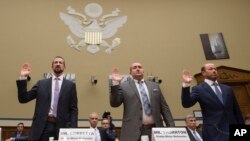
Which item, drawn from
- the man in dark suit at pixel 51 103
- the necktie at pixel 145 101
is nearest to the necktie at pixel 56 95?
the man in dark suit at pixel 51 103

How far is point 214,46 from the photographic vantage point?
10.9 metres

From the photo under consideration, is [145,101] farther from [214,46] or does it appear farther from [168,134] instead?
[214,46]

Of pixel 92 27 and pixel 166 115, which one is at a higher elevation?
pixel 92 27

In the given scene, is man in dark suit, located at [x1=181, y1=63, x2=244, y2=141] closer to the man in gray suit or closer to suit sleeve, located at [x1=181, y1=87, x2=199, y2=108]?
suit sleeve, located at [x1=181, y1=87, x2=199, y2=108]

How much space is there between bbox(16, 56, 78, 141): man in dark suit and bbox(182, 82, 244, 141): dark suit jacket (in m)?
1.25

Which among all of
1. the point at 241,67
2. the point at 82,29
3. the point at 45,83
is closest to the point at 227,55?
the point at 241,67

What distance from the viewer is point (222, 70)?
35.0 feet

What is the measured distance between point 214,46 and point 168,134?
334 inches

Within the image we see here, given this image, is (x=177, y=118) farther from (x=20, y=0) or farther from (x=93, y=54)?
(x=20, y=0)

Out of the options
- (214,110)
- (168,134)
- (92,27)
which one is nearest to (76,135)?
(168,134)

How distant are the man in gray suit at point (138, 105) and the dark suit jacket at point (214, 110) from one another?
38 cm

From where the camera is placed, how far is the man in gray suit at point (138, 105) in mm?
3604

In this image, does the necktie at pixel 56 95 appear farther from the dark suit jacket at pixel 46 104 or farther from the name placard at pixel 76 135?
the name placard at pixel 76 135

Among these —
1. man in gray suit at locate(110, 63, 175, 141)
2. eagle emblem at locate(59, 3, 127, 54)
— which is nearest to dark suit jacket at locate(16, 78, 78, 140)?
man in gray suit at locate(110, 63, 175, 141)
